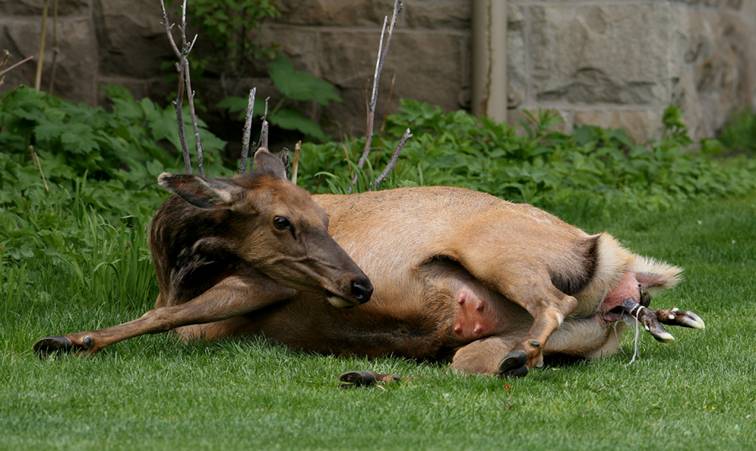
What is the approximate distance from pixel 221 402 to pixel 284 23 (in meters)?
7.38

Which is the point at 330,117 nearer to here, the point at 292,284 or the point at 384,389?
the point at 292,284

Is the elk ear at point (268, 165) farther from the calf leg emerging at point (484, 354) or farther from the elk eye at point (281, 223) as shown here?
the calf leg emerging at point (484, 354)

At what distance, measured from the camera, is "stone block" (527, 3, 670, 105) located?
12.0 m

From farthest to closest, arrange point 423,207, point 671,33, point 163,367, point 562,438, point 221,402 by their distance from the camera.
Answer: point 671,33, point 423,207, point 163,367, point 221,402, point 562,438

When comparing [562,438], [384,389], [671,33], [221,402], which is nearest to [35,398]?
[221,402]

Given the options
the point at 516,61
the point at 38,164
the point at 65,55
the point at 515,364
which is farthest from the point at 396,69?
the point at 515,364

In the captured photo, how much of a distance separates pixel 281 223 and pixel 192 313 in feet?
1.81

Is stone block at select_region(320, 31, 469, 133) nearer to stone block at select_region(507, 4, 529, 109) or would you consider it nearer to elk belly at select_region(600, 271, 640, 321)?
stone block at select_region(507, 4, 529, 109)

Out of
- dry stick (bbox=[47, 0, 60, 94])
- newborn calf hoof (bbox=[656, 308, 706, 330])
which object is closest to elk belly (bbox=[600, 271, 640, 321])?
newborn calf hoof (bbox=[656, 308, 706, 330])

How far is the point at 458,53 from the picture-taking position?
1212 cm

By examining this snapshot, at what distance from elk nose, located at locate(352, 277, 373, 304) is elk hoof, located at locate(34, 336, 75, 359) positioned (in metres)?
1.25

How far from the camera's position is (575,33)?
12.0 meters

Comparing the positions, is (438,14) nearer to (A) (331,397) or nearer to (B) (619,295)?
(B) (619,295)

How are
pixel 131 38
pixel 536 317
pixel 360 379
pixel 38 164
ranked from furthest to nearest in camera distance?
pixel 131 38 < pixel 38 164 < pixel 536 317 < pixel 360 379
